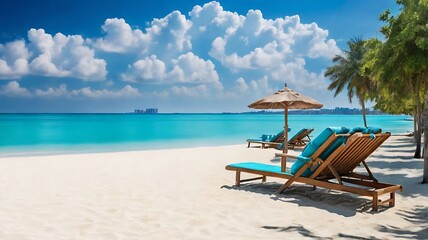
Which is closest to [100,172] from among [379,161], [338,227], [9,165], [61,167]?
[61,167]

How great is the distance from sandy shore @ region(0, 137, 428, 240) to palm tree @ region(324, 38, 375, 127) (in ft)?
73.4

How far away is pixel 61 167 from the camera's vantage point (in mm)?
9766

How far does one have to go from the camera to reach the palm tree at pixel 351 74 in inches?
1155

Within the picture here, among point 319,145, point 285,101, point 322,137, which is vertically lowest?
point 319,145

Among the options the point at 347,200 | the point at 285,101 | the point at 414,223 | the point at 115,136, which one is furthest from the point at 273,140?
the point at 115,136

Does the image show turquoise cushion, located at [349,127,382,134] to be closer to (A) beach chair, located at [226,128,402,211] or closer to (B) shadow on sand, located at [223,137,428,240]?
(A) beach chair, located at [226,128,402,211]

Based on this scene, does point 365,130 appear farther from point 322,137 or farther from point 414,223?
point 414,223

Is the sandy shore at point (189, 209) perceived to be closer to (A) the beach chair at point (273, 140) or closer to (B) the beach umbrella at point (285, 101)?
(B) the beach umbrella at point (285, 101)

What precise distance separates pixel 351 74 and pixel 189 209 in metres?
27.2

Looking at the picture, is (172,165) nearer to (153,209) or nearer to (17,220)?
(153,209)

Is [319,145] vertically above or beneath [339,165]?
above

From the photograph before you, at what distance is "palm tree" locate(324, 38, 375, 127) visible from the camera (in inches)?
1155

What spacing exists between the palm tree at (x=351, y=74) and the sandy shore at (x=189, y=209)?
22359 millimetres

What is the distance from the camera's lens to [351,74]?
2991 centimetres
